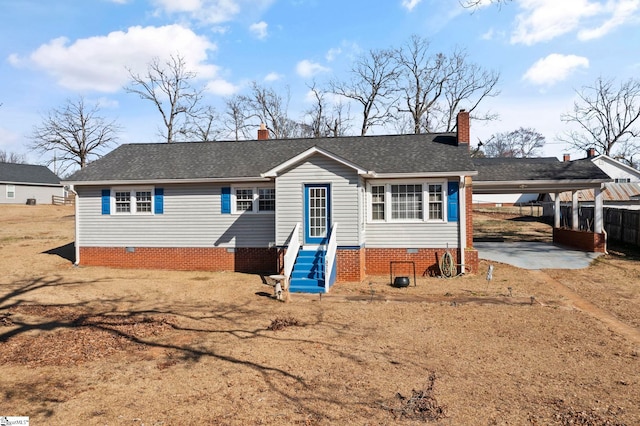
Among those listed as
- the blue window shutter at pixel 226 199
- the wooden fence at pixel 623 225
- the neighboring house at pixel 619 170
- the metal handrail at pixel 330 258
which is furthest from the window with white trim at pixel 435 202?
the neighboring house at pixel 619 170

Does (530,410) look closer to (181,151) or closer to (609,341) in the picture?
(609,341)

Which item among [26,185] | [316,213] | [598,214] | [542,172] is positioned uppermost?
[26,185]

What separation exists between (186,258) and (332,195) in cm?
643

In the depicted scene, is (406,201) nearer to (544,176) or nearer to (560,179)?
(544,176)

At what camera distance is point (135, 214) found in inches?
644

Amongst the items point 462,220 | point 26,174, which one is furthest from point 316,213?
point 26,174

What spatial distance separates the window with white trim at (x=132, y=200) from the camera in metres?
16.4

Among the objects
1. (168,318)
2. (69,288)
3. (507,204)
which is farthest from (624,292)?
(507,204)

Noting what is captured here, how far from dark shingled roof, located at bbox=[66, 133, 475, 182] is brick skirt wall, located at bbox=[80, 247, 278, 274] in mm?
2761

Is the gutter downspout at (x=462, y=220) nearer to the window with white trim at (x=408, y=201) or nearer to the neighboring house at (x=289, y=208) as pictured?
the neighboring house at (x=289, y=208)

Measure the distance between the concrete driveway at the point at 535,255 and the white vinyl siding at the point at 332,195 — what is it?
7280 mm

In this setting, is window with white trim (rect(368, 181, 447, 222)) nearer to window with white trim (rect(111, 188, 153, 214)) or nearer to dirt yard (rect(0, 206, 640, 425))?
dirt yard (rect(0, 206, 640, 425))

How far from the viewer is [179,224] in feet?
52.9

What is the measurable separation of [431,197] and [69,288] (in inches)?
465
